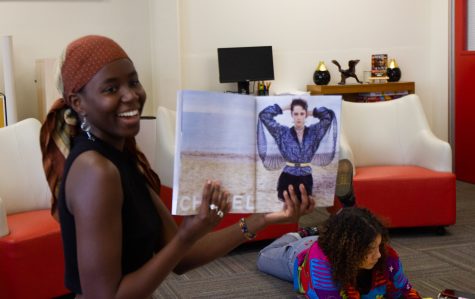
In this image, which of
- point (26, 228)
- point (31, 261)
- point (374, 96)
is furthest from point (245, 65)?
point (31, 261)

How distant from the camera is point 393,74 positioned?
6316mm

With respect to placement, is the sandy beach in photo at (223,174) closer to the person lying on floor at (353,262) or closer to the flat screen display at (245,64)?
the person lying on floor at (353,262)

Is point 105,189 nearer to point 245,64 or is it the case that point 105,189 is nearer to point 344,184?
point 344,184

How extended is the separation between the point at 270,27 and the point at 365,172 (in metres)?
2.25

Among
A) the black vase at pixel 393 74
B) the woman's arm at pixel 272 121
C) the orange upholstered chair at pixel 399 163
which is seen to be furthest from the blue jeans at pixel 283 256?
the black vase at pixel 393 74

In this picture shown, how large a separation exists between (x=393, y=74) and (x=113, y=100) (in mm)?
5445

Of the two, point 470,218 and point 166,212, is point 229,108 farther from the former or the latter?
point 470,218

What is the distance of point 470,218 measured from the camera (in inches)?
189

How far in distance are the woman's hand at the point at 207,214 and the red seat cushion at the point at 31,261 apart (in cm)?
206

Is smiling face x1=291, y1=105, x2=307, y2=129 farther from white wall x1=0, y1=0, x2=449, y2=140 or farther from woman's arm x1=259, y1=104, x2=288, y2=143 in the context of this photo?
white wall x1=0, y1=0, x2=449, y2=140

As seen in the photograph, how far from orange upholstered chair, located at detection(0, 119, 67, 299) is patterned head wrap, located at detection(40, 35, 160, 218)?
178 centimetres

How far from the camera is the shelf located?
6020mm

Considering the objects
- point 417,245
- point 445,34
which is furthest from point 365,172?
point 445,34

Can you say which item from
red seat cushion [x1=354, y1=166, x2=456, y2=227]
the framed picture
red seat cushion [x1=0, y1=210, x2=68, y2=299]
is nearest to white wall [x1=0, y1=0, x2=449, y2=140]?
the framed picture
